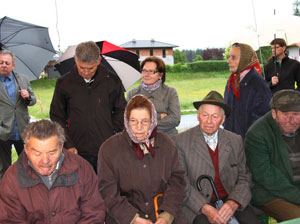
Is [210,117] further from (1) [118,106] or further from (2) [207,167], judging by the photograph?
(1) [118,106]

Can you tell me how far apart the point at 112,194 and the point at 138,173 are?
212 mm

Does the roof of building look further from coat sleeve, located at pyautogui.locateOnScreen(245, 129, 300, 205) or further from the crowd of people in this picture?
coat sleeve, located at pyautogui.locateOnScreen(245, 129, 300, 205)

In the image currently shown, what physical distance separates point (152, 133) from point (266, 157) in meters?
0.93

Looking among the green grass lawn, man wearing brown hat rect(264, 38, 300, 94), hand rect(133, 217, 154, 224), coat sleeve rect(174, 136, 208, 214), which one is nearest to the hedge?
the green grass lawn

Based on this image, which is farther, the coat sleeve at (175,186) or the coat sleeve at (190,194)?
the coat sleeve at (190,194)

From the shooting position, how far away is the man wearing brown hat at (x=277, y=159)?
7.69 ft

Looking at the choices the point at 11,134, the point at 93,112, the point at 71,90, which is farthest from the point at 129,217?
the point at 11,134

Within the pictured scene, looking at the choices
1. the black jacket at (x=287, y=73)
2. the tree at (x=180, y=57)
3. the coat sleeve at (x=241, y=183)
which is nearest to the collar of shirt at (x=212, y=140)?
the coat sleeve at (x=241, y=183)

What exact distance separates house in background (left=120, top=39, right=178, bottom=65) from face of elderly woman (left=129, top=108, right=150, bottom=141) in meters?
2.13

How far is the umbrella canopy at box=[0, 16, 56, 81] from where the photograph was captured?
11.1 ft

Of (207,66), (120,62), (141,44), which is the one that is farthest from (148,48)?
(207,66)

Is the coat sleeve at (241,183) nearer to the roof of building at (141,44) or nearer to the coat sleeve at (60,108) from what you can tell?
the coat sleeve at (60,108)

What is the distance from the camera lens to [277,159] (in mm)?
2449

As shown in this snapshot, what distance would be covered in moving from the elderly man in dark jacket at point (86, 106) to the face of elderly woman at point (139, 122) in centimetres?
61
